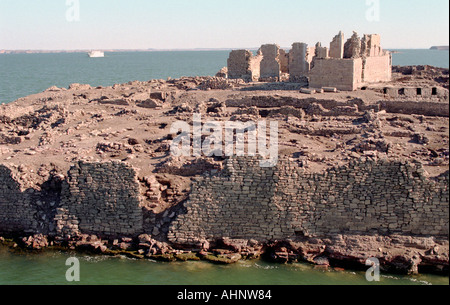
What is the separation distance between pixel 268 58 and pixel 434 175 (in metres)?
19.1

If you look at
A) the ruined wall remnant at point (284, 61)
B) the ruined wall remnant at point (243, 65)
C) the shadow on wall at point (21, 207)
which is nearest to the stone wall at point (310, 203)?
the shadow on wall at point (21, 207)

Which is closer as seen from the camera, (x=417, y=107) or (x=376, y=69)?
(x=417, y=107)

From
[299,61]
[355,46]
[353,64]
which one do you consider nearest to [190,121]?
[353,64]

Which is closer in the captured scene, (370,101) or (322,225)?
(322,225)

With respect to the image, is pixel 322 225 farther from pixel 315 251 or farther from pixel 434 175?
pixel 434 175

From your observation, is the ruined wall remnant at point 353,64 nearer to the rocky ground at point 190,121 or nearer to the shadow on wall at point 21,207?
the rocky ground at point 190,121

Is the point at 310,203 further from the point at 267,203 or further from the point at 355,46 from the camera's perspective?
the point at 355,46

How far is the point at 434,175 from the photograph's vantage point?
1341 cm

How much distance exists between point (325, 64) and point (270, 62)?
741 centimetres

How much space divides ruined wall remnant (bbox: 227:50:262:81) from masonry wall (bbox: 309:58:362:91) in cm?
720

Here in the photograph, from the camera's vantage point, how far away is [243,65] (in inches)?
1252

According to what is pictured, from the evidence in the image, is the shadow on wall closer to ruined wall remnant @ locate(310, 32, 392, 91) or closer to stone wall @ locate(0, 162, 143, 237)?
stone wall @ locate(0, 162, 143, 237)

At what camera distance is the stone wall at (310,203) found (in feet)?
41.2
